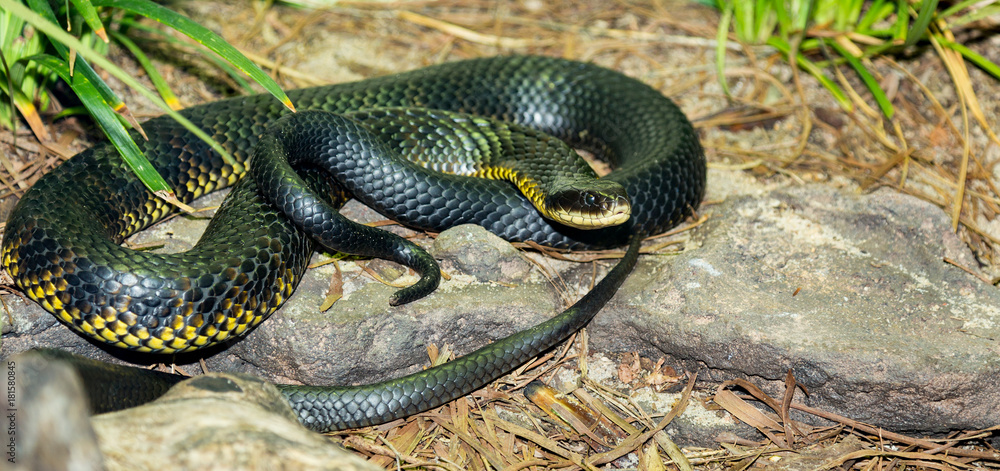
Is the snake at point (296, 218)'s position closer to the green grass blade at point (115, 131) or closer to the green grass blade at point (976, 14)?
the green grass blade at point (115, 131)

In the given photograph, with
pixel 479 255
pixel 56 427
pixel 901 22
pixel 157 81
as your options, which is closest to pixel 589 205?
pixel 479 255

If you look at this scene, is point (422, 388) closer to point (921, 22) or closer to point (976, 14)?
point (921, 22)

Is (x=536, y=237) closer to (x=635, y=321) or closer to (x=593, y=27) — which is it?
(x=635, y=321)

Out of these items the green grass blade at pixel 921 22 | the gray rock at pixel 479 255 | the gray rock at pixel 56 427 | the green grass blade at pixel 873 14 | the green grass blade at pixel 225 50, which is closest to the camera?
the gray rock at pixel 56 427

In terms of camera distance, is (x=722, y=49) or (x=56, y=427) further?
(x=722, y=49)

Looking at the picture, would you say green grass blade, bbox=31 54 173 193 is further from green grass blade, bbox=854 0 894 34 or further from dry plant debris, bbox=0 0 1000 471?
green grass blade, bbox=854 0 894 34

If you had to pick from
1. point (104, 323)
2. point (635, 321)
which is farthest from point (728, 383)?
point (104, 323)

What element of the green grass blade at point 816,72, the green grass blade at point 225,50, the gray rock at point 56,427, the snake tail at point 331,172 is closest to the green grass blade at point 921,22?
the green grass blade at point 816,72

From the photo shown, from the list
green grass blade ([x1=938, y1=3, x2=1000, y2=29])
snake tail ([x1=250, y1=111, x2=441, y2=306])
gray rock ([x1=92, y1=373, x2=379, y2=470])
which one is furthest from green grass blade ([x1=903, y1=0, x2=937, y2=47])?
gray rock ([x1=92, y1=373, x2=379, y2=470])
